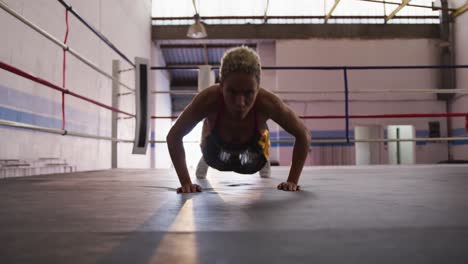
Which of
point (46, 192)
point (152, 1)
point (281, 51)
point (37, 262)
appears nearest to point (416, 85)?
point (281, 51)

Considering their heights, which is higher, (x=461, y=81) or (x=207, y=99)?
(x=461, y=81)

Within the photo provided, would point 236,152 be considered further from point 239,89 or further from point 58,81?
point 58,81

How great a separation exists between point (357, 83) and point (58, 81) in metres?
6.60

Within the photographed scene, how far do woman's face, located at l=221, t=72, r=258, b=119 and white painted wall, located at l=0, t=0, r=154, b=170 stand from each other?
225 centimetres

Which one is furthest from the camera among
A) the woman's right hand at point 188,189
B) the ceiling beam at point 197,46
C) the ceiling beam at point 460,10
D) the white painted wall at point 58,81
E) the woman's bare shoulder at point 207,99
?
the ceiling beam at point 197,46

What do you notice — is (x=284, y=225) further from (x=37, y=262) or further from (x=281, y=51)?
(x=281, y=51)

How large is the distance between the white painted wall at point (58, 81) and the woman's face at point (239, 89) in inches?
88.5

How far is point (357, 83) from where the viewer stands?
28.5 ft

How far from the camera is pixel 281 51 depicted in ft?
28.8

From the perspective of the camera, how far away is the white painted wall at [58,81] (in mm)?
2992

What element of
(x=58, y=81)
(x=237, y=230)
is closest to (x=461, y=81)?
(x=58, y=81)

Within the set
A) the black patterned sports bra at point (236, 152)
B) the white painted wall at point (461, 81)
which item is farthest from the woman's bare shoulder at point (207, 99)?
the white painted wall at point (461, 81)

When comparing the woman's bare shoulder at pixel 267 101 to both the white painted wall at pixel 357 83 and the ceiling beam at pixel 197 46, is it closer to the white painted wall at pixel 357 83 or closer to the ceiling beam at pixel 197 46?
the white painted wall at pixel 357 83

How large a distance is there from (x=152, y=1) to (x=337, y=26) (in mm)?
4208
